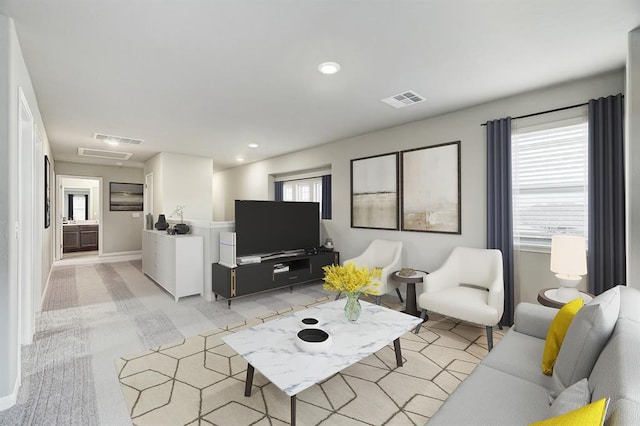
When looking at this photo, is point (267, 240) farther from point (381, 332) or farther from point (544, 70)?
point (544, 70)

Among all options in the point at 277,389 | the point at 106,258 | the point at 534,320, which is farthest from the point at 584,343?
the point at 106,258

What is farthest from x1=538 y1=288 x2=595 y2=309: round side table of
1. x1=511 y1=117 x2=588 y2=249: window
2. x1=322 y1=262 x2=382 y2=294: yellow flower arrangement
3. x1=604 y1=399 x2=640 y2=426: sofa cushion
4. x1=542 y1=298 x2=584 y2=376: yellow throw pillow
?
x1=604 y1=399 x2=640 y2=426: sofa cushion

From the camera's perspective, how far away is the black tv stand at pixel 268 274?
3.95 m

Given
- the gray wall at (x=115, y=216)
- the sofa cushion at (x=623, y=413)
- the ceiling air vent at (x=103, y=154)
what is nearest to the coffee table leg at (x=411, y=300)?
the sofa cushion at (x=623, y=413)

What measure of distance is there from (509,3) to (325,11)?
43.7 inches

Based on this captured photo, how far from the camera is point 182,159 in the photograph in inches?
241

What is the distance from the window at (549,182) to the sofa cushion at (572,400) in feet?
7.86

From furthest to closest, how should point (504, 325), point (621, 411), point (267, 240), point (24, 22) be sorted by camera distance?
point (267, 240) < point (504, 325) < point (24, 22) < point (621, 411)

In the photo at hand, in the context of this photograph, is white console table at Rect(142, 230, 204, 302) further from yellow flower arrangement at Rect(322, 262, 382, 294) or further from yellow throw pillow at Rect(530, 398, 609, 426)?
yellow throw pillow at Rect(530, 398, 609, 426)

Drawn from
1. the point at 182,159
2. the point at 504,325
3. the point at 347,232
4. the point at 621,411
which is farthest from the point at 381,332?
the point at 182,159

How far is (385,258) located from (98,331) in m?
3.48

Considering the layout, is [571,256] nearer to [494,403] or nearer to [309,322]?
[494,403]

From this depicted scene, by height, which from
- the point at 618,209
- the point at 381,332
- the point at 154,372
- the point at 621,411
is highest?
the point at 618,209

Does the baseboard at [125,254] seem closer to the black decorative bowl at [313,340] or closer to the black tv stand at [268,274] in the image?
the black tv stand at [268,274]
